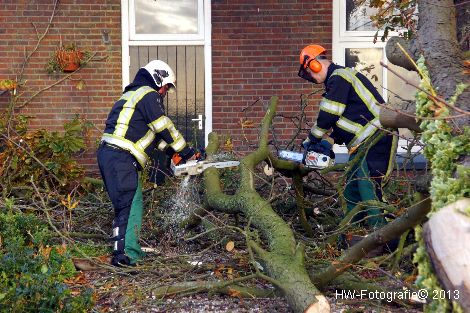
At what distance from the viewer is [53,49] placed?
393 inches

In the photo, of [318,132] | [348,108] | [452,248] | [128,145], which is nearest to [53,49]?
[128,145]

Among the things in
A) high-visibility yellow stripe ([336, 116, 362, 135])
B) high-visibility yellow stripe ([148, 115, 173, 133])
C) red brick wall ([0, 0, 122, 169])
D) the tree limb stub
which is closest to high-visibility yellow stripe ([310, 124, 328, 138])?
high-visibility yellow stripe ([336, 116, 362, 135])

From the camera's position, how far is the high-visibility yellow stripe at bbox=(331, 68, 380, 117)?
281 inches

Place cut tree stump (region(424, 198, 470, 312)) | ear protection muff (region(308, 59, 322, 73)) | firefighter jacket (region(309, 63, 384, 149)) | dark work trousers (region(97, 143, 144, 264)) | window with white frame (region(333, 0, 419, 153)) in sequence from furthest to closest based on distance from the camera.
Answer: window with white frame (region(333, 0, 419, 153))
ear protection muff (region(308, 59, 322, 73))
firefighter jacket (region(309, 63, 384, 149))
dark work trousers (region(97, 143, 144, 264))
cut tree stump (region(424, 198, 470, 312))

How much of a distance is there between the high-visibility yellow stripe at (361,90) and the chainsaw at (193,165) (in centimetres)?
127

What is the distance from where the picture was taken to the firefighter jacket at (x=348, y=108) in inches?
281

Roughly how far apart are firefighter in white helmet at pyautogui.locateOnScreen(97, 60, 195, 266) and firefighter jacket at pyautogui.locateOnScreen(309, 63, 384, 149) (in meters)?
1.28

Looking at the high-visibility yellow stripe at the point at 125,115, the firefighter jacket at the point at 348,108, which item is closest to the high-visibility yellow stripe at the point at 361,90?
the firefighter jacket at the point at 348,108

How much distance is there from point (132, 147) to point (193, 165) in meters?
0.56

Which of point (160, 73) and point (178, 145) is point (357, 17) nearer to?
point (160, 73)

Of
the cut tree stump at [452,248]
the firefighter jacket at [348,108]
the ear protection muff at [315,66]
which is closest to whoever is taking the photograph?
the cut tree stump at [452,248]

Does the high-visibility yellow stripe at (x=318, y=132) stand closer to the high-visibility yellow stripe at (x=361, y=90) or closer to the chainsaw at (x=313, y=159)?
the chainsaw at (x=313, y=159)

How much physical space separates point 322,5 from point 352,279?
205 inches

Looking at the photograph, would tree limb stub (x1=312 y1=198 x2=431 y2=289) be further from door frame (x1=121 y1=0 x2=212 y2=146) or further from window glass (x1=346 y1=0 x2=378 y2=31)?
window glass (x1=346 y1=0 x2=378 y2=31)
